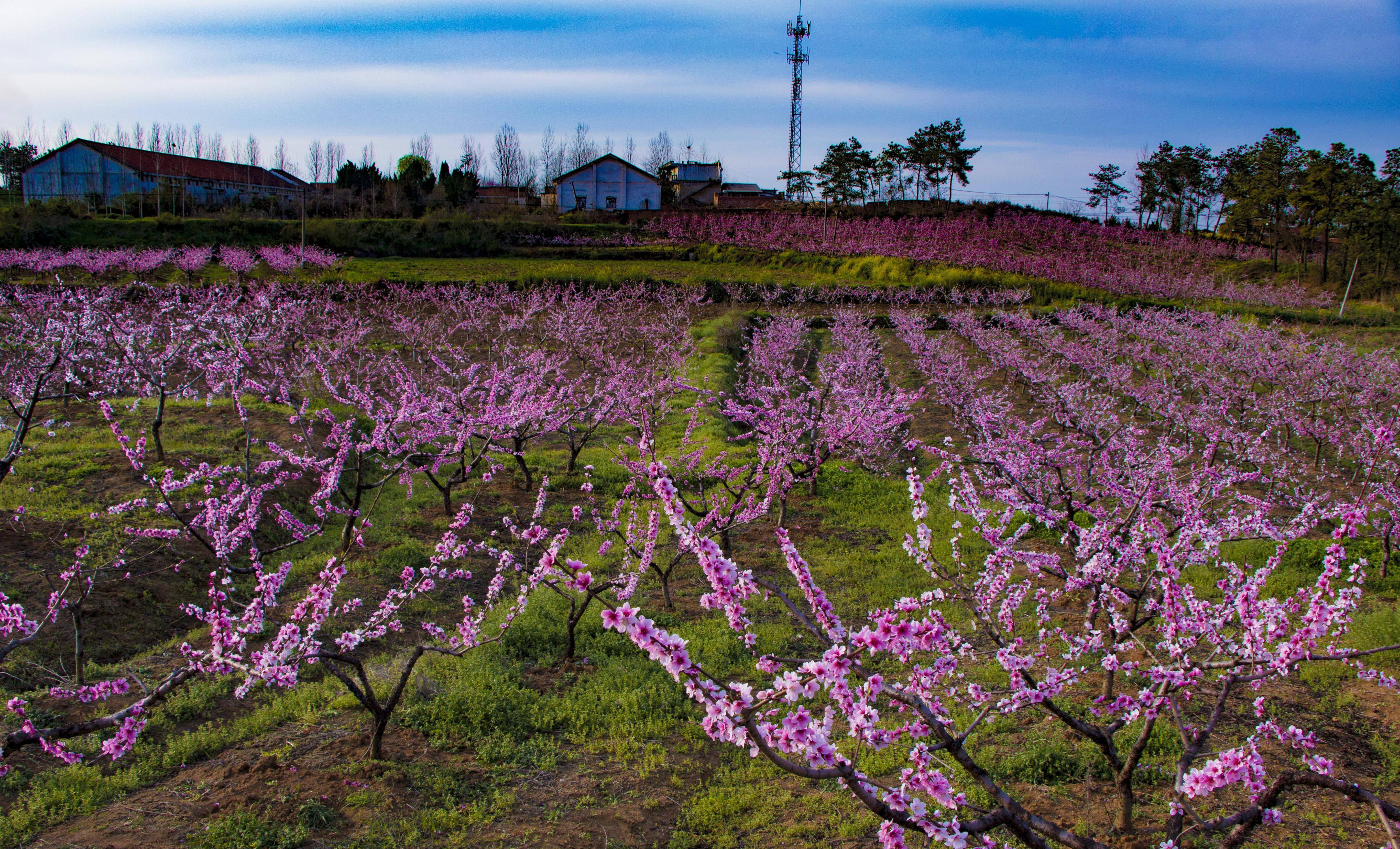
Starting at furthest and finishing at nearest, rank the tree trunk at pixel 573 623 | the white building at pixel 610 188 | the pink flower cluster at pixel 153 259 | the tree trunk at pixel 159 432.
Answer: the white building at pixel 610 188, the pink flower cluster at pixel 153 259, the tree trunk at pixel 159 432, the tree trunk at pixel 573 623

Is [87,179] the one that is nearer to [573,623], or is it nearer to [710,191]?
[710,191]

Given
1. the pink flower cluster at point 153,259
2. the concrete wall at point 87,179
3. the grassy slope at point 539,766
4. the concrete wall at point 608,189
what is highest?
the concrete wall at point 608,189

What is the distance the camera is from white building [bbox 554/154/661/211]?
211 feet

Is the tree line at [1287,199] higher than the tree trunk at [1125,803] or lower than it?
higher

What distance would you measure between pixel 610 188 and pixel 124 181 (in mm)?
34494

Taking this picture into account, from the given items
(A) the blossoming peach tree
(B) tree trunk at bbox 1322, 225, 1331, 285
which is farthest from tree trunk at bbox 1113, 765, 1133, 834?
(B) tree trunk at bbox 1322, 225, 1331, 285

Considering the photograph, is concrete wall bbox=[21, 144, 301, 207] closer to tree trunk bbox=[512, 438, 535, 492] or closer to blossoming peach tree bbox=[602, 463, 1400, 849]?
tree trunk bbox=[512, 438, 535, 492]

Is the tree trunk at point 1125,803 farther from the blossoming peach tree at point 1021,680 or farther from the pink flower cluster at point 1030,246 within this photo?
the pink flower cluster at point 1030,246

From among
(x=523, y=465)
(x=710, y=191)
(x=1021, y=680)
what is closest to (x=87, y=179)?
(x=710, y=191)

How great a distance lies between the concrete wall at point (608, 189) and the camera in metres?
64.3

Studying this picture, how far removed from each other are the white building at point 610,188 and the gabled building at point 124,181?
67.2 feet

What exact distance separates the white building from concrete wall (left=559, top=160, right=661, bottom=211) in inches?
0.9

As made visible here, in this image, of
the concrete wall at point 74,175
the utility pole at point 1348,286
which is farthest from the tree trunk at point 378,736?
the concrete wall at point 74,175

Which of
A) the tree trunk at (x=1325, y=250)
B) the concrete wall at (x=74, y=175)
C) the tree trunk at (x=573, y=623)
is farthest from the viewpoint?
the concrete wall at (x=74, y=175)
